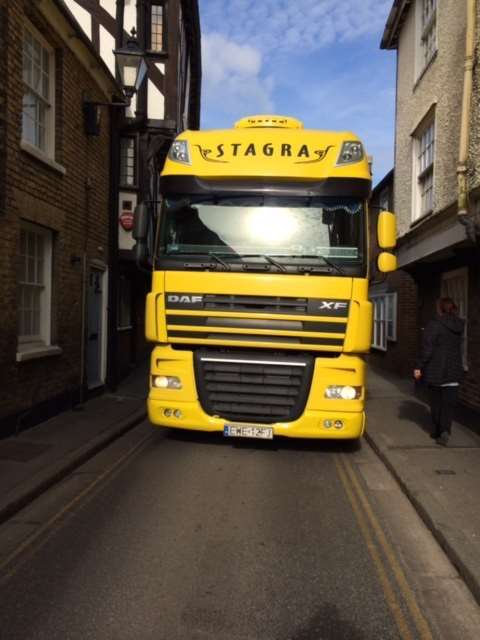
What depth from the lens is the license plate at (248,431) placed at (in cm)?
699

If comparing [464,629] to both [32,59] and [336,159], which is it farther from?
[32,59]

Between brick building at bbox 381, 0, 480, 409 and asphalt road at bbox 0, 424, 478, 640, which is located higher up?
brick building at bbox 381, 0, 480, 409

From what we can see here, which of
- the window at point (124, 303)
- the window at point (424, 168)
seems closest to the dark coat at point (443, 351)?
the window at point (424, 168)

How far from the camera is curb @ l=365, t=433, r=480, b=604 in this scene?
392 centimetres

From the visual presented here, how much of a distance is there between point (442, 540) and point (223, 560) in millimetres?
1693

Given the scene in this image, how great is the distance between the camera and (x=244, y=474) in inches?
259

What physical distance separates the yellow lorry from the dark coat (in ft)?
4.08

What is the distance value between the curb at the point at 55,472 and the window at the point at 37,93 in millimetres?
4238

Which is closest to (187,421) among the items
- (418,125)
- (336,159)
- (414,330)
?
(336,159)

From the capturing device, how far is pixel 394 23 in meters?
14.2

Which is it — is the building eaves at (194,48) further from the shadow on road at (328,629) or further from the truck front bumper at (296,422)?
the shadow on road at (328,629)

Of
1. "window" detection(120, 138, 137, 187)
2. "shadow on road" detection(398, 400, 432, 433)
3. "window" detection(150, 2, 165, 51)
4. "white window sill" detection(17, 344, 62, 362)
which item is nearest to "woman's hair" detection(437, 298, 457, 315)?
"shadow on road" detection(398, 400, 432, 433)

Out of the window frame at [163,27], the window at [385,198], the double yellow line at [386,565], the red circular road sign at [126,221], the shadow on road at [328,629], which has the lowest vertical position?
the double yellow line at [386,565]

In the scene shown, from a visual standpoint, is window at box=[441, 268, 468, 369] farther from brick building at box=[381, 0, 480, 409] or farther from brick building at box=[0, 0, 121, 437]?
brick building at box=[0, 0, 121, 437]
